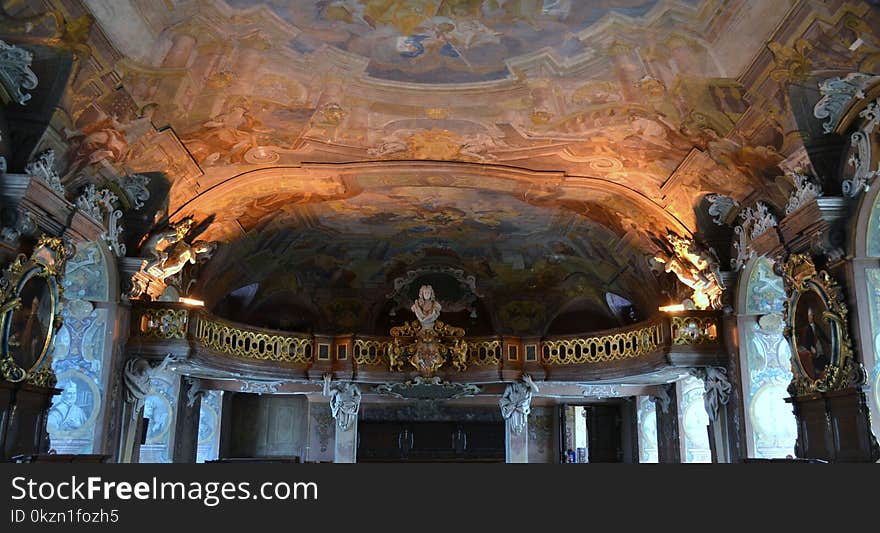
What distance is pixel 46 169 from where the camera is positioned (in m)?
9.38

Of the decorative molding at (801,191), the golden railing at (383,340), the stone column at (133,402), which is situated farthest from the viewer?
the golden railing at (383,340)

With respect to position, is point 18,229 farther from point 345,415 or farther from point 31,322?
point 345,415

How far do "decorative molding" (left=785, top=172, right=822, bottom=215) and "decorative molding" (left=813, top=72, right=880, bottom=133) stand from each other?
29.0 inches

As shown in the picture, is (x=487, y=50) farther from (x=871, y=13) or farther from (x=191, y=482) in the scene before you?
(x=191, y=482)

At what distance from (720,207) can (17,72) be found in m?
10.8

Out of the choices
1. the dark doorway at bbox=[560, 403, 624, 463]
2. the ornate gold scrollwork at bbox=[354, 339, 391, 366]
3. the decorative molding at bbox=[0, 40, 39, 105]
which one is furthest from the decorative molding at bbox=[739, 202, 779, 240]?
the decorative molding at bbox=[0, 40, 39, 105]

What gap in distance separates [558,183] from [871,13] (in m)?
7.05

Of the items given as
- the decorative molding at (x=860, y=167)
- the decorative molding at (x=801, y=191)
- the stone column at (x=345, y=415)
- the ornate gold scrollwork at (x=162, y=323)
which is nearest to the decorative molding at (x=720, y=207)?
the decorative molding at (x=801, y=191)

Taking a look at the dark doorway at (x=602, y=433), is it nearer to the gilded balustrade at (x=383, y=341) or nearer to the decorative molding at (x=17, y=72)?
the gilded balustrade at (x=383, y=341)

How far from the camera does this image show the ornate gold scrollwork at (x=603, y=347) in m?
15.0

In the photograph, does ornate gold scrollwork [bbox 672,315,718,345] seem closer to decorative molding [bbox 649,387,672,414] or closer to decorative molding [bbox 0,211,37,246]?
decorative molding [bbox 649,387,672,414]

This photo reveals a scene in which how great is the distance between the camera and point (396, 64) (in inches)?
423

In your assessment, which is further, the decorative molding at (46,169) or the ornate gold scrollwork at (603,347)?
the ornate gold scrollwork at (603,347)

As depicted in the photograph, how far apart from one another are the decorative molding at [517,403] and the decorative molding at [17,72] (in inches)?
481
